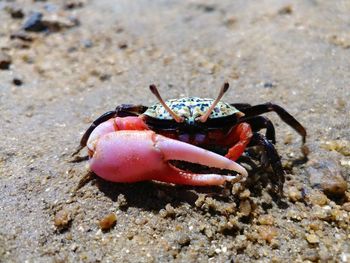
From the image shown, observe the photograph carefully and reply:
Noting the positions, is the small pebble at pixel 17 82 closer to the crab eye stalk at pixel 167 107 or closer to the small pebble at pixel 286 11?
the crab eye stalk at pixel 167 107

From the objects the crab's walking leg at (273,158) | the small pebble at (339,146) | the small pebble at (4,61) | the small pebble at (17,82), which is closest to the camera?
the crab's walking leg at (273,158)

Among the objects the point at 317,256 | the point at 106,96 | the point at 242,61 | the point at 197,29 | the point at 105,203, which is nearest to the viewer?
the point at 317,256

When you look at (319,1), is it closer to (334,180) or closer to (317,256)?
(334,180)

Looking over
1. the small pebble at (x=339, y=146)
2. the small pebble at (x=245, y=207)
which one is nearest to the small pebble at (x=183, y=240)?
the small pebble at (x=245, y=207)

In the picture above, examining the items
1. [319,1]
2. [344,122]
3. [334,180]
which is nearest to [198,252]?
[334,180]

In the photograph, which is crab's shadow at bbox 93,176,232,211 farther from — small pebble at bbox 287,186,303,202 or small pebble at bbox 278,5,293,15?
small pebble at bbox 278,5,293,15

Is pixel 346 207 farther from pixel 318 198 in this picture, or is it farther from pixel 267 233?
pixel 267 233
